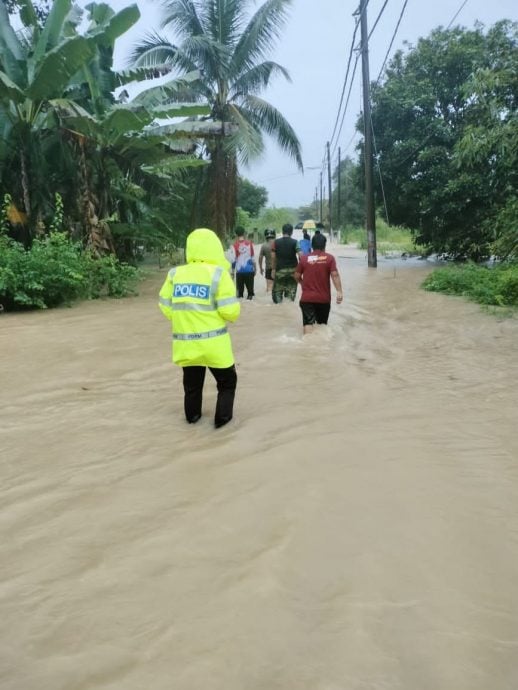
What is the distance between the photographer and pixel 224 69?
20547 mm

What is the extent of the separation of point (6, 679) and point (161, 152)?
14862 millimetres

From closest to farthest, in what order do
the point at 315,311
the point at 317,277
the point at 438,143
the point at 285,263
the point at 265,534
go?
the point at 265,534 → the point at 317,277 → the point at 315,311 → the point at 285,263 → the point at 438,143

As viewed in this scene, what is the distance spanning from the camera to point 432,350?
26.4 ft

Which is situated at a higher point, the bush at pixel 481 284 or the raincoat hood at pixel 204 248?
the raincoat hood at pixel 204 248

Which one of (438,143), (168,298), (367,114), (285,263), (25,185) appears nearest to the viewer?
(168,298)

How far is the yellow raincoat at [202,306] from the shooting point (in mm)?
4621

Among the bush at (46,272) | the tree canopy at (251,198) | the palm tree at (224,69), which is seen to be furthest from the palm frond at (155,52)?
the tree canopy at (251,198)

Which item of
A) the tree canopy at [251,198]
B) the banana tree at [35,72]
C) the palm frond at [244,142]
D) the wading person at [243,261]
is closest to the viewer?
the banana tree at [35,72]

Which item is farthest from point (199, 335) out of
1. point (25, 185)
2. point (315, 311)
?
point (25, 185)

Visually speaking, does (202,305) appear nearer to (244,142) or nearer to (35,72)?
(35,72)

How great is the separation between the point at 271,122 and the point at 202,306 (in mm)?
18735

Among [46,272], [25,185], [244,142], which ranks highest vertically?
[244,142]

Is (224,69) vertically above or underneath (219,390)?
above

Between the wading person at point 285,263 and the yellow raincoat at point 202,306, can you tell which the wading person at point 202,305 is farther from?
the wading person at point 285,263
